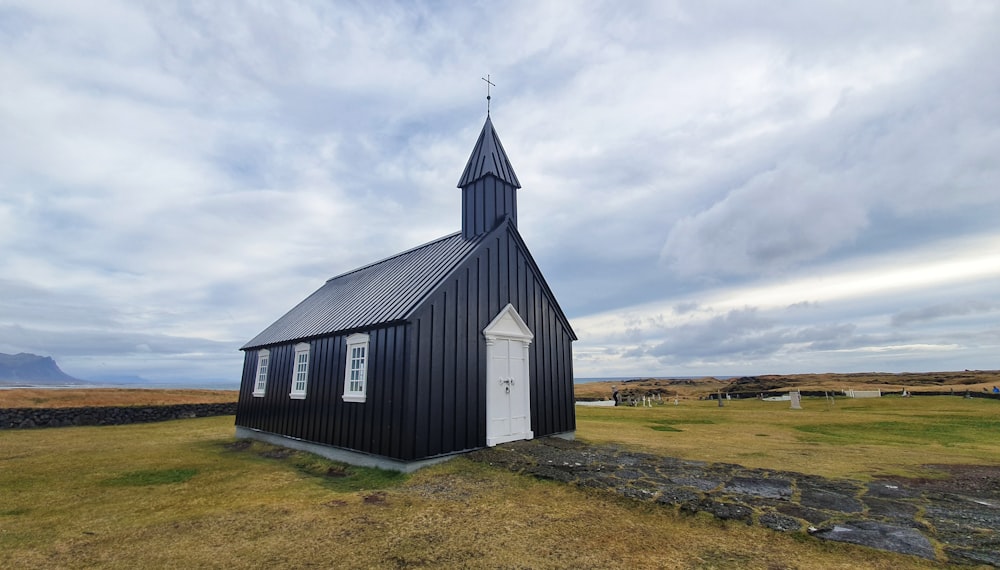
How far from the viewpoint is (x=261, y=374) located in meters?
18.6

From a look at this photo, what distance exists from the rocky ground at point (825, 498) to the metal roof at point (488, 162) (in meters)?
9.18

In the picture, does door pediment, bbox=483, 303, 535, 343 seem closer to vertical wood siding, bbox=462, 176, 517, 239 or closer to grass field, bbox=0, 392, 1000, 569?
vertical wood siding, bbox=462, 176, 517, 239

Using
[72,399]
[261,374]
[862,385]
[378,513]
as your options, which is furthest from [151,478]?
[862,385]

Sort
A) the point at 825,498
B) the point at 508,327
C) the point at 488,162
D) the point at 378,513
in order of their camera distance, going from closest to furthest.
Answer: the point at 825,498
the point at 378,513
the point at 508,327
the point at 488,162

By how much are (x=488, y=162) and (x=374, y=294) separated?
233 inches

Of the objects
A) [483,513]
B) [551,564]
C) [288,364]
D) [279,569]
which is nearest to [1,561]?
[279,569]

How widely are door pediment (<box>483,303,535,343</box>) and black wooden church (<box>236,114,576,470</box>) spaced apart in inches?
1.7

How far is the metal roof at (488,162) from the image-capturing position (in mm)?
15125

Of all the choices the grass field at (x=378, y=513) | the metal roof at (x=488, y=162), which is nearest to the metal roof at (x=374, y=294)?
the metal roof at (x=488, y=162)

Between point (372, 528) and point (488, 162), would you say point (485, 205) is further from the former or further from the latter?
point (372, 528)

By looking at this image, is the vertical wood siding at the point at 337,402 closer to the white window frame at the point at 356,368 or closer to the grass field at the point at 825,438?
the white window frame at the point at 356,368

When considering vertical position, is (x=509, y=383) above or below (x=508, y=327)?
below

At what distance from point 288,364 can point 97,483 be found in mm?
6583

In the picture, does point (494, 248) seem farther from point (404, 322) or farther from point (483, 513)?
point (483, 513)
